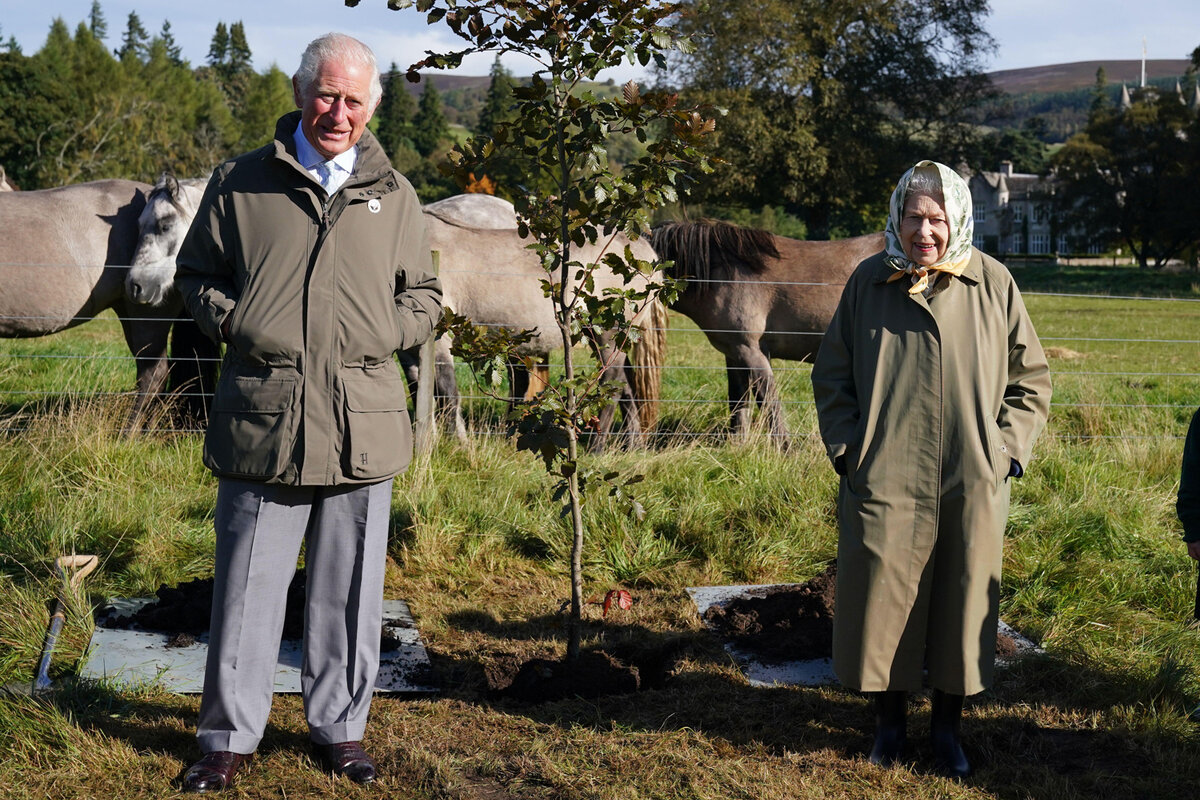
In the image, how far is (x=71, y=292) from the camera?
719 centimetres

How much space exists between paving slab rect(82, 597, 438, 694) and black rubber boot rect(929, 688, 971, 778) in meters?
1.78

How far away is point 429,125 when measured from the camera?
10062cm

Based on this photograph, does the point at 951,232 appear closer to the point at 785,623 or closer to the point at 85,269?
the point at 785,623

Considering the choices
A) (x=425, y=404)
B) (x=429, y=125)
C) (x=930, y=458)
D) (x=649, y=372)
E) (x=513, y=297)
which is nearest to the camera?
(x=930, y=458)

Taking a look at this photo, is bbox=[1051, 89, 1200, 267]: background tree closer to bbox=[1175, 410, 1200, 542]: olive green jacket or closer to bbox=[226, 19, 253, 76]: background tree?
bbox=[1175, 410, 1200, 542]: olive green jacket

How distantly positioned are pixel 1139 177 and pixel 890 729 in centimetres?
5102

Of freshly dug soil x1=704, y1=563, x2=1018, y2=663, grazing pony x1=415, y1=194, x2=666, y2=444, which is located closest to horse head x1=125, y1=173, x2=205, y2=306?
grazing pony x1=415, y1=194, x2=666, y2=444

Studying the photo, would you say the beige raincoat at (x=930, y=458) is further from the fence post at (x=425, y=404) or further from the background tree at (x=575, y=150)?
the fence post at (x=425, y=404)

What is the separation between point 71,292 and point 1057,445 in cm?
643

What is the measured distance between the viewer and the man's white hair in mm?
2998

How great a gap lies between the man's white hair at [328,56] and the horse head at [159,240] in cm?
425

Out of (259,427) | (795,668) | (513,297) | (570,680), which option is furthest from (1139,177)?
(259,427)

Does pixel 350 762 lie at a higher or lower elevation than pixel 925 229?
lower

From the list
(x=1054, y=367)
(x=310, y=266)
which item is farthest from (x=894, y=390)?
(x=1054, y=367)
